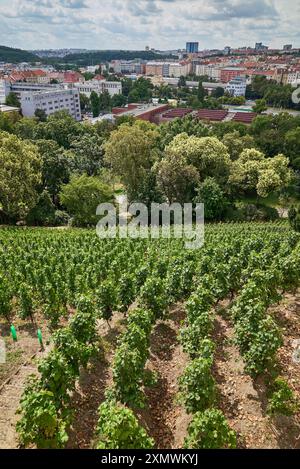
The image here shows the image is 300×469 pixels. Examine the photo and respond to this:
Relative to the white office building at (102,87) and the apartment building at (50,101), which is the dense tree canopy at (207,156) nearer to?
the apartment building at (50,101)

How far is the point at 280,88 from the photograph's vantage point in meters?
111

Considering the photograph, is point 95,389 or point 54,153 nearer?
point 95,389

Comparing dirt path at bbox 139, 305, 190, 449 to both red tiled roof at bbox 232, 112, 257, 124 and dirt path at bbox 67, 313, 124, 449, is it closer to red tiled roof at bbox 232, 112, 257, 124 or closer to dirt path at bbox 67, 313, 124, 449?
dirt path at bbox 67, 313, 124, 449

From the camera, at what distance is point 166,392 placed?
12.2 metres

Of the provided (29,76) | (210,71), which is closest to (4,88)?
(29,76)

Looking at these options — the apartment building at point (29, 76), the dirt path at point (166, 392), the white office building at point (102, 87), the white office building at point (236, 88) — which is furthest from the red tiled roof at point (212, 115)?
the dirt path at point (166, 392)

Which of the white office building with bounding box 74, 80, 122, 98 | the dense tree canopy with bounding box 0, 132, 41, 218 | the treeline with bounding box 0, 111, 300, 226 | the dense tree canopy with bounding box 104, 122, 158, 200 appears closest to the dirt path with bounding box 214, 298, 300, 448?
the treeline with bounding box 0, 111, 300, 226

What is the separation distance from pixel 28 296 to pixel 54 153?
1236 inches

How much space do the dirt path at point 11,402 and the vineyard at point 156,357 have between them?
50mm

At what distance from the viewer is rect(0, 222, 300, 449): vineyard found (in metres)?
9.42
